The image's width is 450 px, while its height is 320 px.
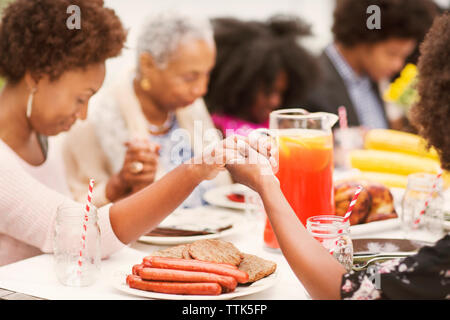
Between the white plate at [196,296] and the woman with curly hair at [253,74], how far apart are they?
201cm

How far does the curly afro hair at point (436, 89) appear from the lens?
3.16ft

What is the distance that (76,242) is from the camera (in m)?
1.16

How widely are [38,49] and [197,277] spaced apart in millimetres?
791

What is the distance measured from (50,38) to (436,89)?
945 mm

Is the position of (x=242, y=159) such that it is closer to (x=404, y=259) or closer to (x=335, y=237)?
(x=335, y=237)

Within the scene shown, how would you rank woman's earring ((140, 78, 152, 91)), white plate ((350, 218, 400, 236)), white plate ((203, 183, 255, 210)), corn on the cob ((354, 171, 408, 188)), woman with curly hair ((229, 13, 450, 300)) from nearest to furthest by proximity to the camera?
woman with curly hair ((229, 13, 450, 300)) → white plate ((350, 218, 400, 236)) → white plate ((203, 183, 255, 210)) → corn on the cob ((354, 171, 408, 188)) → woman's earring ((140, 78, 152, 91))

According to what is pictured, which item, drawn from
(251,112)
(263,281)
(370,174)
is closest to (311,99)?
(251,112)

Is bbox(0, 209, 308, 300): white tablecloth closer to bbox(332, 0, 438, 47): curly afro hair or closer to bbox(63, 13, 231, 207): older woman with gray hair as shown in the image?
bbox(63, 13, 231, 207): older woman with gray hair

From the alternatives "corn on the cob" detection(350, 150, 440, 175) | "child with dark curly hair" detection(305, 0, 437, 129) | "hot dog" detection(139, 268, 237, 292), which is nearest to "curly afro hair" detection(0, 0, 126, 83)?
"hot dog" detection(139, 268, 237, 292)

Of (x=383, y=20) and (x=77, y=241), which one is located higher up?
(x=383, y=20)

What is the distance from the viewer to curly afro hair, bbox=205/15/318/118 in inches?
121

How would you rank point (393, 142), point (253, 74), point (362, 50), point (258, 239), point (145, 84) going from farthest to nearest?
1. point (362, 50)
2. point (253, 74)
3. point (145, 84)
4. point (393, 142)
5. point (258, 239)

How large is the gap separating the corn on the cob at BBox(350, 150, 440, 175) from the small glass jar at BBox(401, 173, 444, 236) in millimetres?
413

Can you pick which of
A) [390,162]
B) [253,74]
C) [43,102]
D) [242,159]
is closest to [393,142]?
[390,162]
